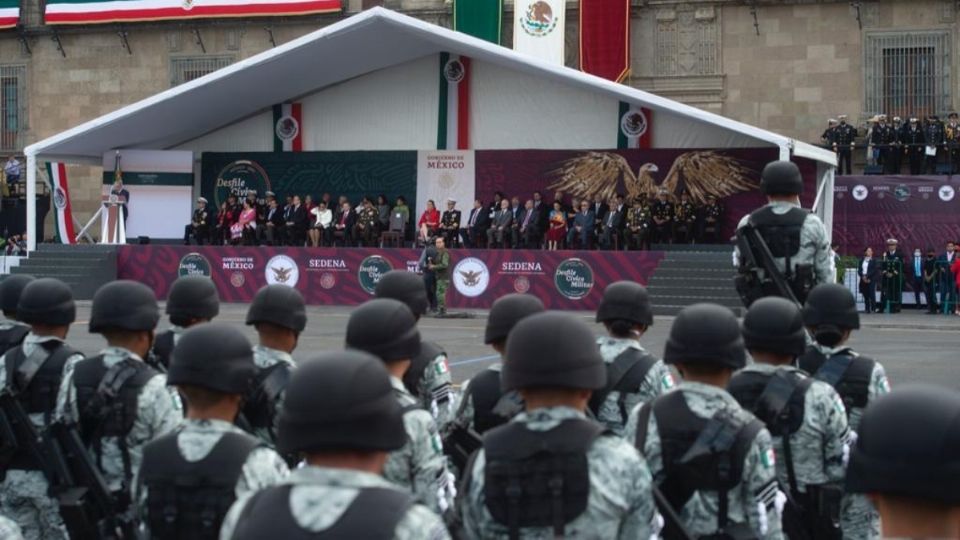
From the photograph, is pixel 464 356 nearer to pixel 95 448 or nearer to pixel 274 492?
pixel 95 448

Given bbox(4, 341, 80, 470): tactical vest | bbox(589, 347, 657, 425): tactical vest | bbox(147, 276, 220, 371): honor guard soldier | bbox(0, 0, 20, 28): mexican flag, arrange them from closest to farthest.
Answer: bbox(589, 347, 657, 425): tactical vest < bbox(4, 341, 80, 470): tactical vest < bbox(147, 276, 220, 371): honor guard soldier < bbox(0, 0, 20, 28): mexican flag

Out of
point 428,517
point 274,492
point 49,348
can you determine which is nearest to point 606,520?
point 428,517

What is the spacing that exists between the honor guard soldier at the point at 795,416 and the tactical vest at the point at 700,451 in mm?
1039

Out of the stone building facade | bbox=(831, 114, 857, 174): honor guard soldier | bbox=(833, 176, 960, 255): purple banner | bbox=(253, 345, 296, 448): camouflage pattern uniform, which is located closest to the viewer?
bbox=(253, 345, 296, 448): camouflage pattern uniform

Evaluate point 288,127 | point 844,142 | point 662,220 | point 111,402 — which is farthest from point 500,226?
point 111,402

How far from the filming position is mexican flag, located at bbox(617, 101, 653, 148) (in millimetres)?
34125

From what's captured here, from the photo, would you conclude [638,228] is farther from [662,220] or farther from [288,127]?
[288,127]

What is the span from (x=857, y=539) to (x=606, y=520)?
2776mm

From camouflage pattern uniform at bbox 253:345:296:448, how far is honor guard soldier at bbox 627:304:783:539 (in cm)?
187

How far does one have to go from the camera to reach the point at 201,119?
3719 cm

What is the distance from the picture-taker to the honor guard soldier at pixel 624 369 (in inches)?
256

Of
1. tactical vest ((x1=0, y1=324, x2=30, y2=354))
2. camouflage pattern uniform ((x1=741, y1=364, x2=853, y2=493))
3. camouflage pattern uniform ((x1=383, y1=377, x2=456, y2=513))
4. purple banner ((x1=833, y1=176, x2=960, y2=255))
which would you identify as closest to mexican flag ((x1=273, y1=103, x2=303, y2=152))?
purple banner ((x1=833, y1=176, x2=960, y2=255))

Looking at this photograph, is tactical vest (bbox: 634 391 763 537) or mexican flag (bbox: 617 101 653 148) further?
mexican flag (bbox: 617 101 653 148)

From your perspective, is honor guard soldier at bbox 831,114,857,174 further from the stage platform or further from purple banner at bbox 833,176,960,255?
the stage platform
